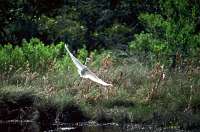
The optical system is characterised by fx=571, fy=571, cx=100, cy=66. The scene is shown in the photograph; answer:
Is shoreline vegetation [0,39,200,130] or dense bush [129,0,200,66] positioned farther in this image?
dense bush [129,0,200,66]

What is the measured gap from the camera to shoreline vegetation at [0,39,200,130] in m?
11.8

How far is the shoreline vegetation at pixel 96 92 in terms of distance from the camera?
11805 millimetres

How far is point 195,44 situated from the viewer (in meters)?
14.3

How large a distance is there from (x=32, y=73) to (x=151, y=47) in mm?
3544

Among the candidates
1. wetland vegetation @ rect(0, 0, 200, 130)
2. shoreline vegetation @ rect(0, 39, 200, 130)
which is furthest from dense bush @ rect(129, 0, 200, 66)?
shoreline vegetation @ rect(0, 39, 200, 130)

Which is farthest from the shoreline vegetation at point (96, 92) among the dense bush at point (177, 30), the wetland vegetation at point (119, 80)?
the dense bush at point (177, 30)

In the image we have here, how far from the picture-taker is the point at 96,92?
42.2 feet

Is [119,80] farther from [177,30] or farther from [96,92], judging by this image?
[177,30]

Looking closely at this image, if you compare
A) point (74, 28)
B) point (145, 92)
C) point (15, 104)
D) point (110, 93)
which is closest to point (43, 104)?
point (15, 104)

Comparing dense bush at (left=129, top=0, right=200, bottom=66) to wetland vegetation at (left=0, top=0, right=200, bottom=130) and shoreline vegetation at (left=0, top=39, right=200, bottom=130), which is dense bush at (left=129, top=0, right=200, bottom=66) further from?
shoreline vegetation at (left=0, top=39, right=200, bottom=130)

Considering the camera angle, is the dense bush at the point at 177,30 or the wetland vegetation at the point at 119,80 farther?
the dense bush at the point at 177,30

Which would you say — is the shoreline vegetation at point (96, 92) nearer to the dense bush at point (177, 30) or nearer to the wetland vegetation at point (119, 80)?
the wetland vegetation at point (119, 80)

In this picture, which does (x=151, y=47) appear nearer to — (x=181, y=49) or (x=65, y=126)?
(x=181, y=49)

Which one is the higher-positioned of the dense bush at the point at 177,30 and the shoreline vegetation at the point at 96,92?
the dense bush at the point at 177,30
